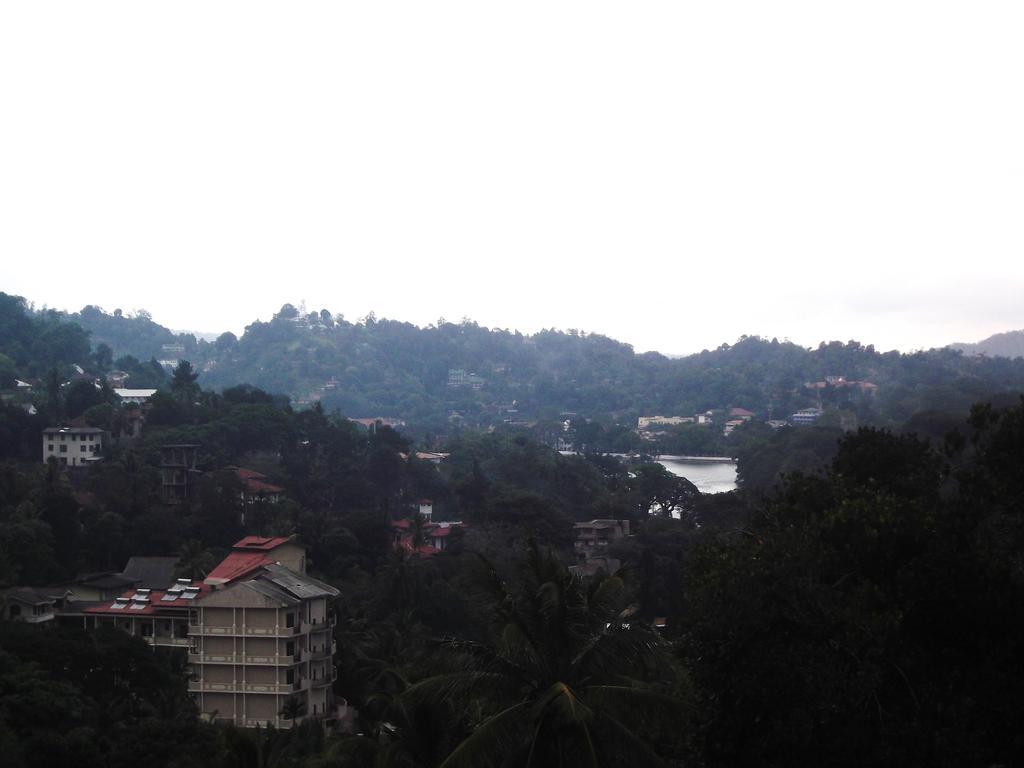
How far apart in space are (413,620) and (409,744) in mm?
28411

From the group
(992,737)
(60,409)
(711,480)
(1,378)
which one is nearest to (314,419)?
(60,409)

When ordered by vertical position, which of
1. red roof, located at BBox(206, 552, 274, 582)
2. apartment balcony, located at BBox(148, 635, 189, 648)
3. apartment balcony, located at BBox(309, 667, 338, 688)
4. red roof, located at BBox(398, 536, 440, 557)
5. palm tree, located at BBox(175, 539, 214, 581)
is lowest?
apartment balcony, located at BBox(309, 667, 338, 688)

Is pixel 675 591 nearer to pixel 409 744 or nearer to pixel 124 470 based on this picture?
pixel 124 470

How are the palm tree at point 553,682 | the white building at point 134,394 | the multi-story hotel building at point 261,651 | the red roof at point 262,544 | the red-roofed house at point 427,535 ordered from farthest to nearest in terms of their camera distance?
1. the white building at point 134,394
2. the red-roofed house at point 427,535
3. the red roof at point 262,544
4. the multi-story hotel building at point 261,651
5. the palm tree at point 553,682

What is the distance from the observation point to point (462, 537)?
55781 millimetres

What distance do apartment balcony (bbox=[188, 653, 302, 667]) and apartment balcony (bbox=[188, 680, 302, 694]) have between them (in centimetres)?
49

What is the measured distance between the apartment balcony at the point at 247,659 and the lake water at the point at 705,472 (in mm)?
63099

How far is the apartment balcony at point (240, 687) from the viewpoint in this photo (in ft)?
107

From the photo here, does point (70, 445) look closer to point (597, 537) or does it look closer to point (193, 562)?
point (193, 562)

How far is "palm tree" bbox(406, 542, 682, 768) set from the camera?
35.5ft

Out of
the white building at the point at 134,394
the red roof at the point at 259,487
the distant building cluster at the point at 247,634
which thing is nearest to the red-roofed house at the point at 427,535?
the red roof at the point at 259,487

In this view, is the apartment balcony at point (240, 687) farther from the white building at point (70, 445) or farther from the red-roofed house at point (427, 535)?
the white building at point (70, 445)

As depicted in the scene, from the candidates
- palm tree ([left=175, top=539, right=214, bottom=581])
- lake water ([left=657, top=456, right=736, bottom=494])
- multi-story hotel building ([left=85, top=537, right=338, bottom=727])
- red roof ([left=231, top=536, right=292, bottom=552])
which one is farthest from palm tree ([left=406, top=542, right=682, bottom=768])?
lake water ([left=657, top=456, right=736, bottom=494])

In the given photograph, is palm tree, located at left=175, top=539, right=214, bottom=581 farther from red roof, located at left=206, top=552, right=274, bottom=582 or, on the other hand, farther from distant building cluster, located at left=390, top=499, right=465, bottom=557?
distant building cluster, located at left=390, top=499, right=465, bottom=557
